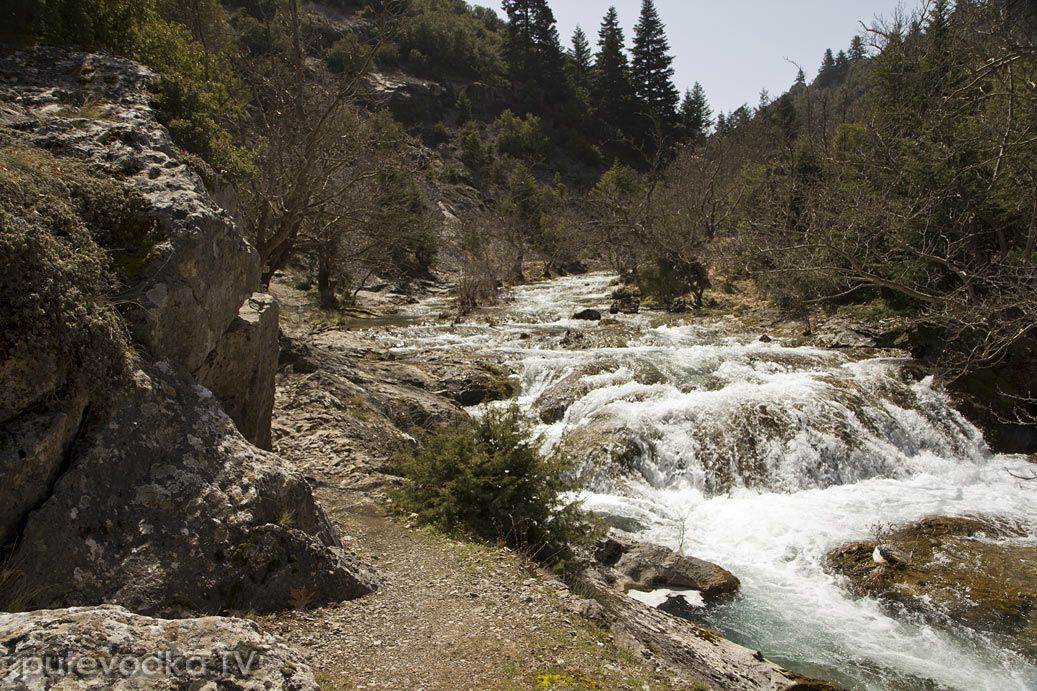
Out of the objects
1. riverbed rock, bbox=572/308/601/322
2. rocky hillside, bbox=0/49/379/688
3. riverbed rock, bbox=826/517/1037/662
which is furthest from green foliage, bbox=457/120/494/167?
riverbed rock, bbox=826/517/1037/662

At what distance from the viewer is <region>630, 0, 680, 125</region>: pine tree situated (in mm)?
70812

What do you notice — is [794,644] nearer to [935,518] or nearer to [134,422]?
[935,518]

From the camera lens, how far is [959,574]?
7.15m

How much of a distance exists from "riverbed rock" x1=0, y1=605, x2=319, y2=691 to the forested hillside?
16.8 feet

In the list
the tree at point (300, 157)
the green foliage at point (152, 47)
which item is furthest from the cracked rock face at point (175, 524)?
the tree at point (300, 157)

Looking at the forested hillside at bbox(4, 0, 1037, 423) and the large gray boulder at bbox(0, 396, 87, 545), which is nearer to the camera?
the large gray boulder at bbox(0, 396, 87, 545)

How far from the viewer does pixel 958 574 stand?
7.15 m

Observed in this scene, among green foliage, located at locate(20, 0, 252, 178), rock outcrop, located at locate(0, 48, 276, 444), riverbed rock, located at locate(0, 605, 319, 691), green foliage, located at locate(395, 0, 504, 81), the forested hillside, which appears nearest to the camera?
riverbed rock, located at locate(0, 605, 319, 691)

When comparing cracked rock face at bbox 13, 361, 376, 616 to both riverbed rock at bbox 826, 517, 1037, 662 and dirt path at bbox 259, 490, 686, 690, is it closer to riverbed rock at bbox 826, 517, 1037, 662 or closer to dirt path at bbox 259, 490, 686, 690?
dirt path at bbox 259, 490, 686, 690

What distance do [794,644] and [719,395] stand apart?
6133 millimetres

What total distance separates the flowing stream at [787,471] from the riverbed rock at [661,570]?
265 mm

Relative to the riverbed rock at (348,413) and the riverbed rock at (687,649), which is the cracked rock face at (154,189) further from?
the riverbed rock at (687,649)

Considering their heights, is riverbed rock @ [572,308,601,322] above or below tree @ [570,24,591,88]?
below

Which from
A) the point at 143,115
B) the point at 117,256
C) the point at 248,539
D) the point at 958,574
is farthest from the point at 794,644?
the point at 143,115
